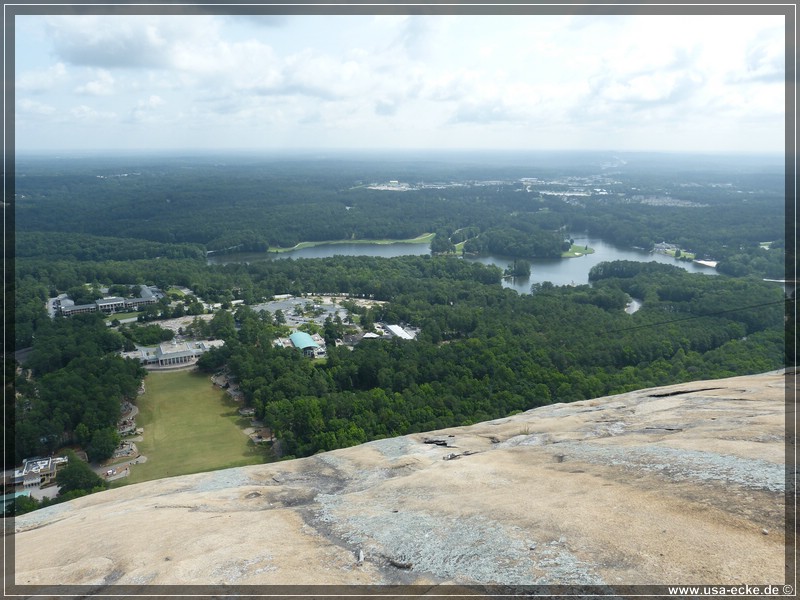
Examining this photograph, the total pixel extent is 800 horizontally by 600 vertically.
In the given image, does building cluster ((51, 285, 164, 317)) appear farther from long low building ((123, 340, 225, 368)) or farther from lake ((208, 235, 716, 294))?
lake ((208, 235, 716, 294))

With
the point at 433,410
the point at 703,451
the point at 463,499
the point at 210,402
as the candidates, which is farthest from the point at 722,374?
the point at 210,402

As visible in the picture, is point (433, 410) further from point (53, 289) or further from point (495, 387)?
point (53, 289)

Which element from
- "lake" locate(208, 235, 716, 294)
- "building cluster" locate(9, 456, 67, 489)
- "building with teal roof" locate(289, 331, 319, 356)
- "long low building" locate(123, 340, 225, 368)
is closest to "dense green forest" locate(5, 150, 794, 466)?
"building cluster" locate(9, 456, 67, 489)

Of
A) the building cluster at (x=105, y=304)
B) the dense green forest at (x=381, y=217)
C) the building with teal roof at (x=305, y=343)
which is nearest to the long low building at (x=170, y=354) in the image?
the building with teal roof at (x=305, y=343)

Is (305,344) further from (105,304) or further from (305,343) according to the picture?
(105,304)

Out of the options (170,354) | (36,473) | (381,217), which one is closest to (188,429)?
(36,473)

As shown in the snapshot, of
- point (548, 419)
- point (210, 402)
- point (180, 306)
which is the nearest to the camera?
point (548, 419)

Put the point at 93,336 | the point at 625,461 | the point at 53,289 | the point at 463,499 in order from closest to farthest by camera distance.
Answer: the point at 463,499 → the point at 625,461 → the point at 93,336 → the point at 53,289
